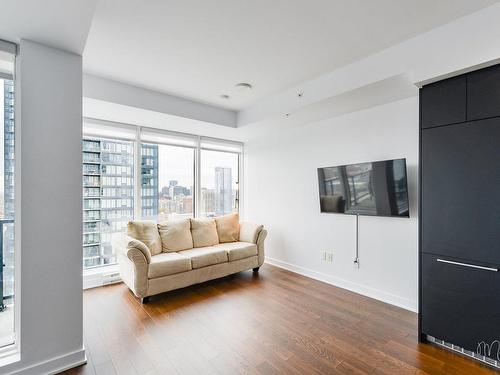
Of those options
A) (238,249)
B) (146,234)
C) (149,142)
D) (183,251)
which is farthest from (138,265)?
(149,142)

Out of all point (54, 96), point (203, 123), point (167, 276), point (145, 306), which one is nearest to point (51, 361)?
point (145, 306)

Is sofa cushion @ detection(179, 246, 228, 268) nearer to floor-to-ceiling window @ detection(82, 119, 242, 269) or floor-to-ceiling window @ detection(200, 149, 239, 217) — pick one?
floor-to-ceiling window @ detection(82, 119, 242, 269)

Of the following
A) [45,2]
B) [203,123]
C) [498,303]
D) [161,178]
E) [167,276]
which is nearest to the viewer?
[45,2]

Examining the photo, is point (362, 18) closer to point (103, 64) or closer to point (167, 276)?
point (103, 64)

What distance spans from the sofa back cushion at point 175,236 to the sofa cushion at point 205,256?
12 cm

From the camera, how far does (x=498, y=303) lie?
6.19 feet

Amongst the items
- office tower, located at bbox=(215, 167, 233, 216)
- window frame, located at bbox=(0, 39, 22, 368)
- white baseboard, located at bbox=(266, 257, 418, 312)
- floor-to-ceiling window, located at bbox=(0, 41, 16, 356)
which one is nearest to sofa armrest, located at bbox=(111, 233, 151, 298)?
floor-to-ceiling window, located at bbox=(0, 41, 16, 356)

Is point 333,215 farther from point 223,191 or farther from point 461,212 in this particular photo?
point 223,191

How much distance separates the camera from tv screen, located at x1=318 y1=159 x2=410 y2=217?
2893 millimetres

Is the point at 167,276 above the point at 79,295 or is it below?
below

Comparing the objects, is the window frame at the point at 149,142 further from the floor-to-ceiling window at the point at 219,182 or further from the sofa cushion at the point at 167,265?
the sofa cushion at the point at 167,265

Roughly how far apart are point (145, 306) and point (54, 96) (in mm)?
2336

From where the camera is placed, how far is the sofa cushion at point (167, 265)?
308 cm

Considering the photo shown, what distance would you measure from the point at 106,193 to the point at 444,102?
4.20 meters
